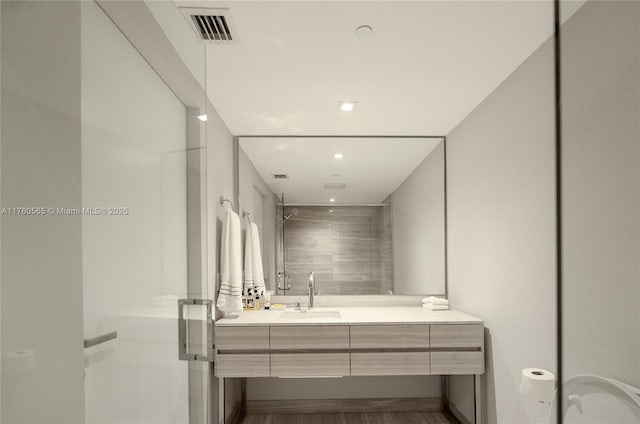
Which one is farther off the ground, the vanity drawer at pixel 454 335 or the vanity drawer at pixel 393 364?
the vanity drawer at pixel 454 335

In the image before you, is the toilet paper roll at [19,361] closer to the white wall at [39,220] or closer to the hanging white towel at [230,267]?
the white wall at [39,220]

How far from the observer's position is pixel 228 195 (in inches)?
122

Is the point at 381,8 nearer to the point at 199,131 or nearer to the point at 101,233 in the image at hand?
the point at 199,131

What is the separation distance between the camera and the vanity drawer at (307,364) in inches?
102

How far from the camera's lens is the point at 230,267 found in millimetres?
2789

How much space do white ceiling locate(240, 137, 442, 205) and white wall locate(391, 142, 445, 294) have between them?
119 mm

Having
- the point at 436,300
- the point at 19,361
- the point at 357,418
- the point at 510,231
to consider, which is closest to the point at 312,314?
the point at 357,418

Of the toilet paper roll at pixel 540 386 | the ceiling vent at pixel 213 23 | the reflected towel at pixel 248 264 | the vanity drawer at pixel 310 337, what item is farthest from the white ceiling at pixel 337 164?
the toilet paper roll at pixel 540 386

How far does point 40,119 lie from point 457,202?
9.76 feet

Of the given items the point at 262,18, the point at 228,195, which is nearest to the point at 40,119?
the point at 262,18

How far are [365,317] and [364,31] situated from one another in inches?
71.7

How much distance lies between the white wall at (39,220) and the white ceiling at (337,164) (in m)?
2.84

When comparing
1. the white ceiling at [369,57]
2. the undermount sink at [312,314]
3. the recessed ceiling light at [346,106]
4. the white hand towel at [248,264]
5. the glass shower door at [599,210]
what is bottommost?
the undermount sink at [312,314]

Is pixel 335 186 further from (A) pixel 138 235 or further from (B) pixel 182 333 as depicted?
(A) pixel 138 235
